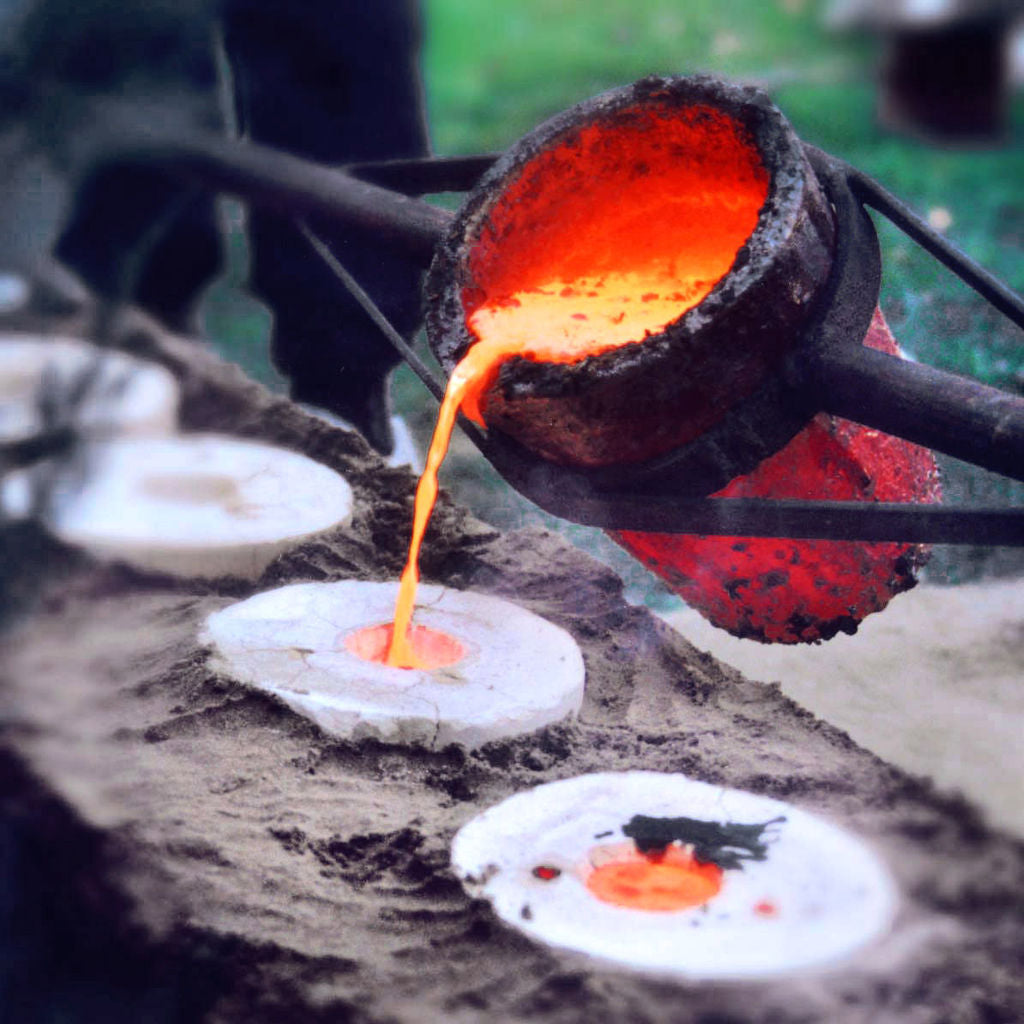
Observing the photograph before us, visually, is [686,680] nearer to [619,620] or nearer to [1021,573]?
[619,620]

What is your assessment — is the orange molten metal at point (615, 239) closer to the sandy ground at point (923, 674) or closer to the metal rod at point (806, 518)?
the metal rod at point (806, 518)

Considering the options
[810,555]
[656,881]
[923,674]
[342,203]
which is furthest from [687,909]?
[342,203]

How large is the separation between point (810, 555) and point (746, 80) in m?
0.94

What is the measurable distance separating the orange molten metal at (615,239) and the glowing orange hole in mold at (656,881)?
2.47 feet

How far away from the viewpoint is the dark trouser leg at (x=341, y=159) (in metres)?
1.92

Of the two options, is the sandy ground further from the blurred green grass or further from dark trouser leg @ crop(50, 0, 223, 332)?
dark trouser leg @ crop(50, 0, 223, 332)

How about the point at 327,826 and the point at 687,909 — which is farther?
the point at 327,826

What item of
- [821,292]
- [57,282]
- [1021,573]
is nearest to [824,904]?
[821,292]

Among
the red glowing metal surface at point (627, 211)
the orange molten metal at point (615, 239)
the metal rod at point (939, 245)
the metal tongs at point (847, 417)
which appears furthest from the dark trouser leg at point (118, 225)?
the metal rod at point (939, 245)

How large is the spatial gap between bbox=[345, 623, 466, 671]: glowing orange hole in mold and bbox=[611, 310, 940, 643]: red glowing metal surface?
1.60ft

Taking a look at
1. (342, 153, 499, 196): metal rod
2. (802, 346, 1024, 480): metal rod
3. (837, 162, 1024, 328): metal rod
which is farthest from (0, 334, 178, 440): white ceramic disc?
(342, 153, 499, 196): metal rod

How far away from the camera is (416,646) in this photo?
252 cm

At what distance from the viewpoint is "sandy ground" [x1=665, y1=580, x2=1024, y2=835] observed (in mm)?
2193

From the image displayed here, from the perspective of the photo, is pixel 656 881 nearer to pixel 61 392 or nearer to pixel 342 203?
pixel 61 392
